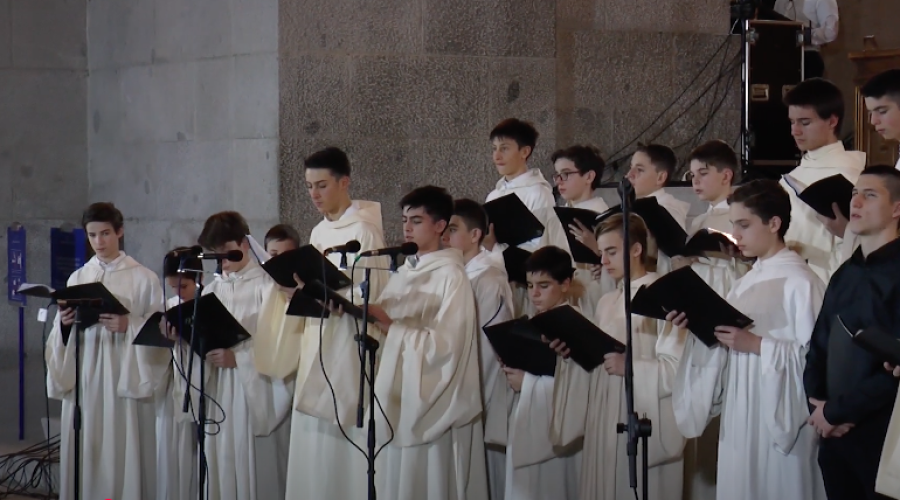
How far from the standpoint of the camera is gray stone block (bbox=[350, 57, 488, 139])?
8.38m

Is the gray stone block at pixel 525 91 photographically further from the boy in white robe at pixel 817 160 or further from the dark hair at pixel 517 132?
the boy in white robe at pixel 817 160

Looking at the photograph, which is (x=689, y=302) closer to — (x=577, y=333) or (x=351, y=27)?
(x=577, y=333)

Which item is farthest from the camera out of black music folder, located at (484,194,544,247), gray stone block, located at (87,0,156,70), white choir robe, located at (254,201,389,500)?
gray stone block, located at (87,0,156,70)

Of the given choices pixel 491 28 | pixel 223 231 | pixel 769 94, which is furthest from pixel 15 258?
pixel 769 94

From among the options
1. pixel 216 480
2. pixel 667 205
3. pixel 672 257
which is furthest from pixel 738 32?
pixel 216 480

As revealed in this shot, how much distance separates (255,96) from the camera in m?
8.37

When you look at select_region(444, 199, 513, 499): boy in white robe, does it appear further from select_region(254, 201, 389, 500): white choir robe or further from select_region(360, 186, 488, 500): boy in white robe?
select_region(254, 201, 389, 500): white choir robe

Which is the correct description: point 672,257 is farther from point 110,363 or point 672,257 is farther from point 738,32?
point 738,32

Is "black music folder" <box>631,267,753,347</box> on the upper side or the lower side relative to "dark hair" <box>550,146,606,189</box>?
lower

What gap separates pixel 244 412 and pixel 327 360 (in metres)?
0.73

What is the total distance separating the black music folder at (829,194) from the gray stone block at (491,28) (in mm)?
3747

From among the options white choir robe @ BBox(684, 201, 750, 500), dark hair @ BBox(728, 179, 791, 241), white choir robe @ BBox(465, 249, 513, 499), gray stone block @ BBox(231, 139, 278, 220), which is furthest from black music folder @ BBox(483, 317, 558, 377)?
gray stone block @ BBox(231, 139, 278, 220)

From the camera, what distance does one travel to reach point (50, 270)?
9.45 metres

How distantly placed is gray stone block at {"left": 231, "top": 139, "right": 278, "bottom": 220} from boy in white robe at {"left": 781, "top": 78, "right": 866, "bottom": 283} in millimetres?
3492
